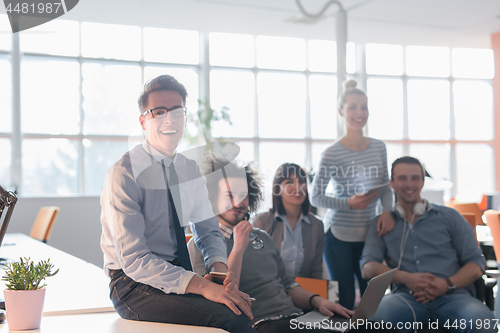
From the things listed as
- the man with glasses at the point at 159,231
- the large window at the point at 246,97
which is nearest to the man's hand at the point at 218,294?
the man with glasses at the point at 159,231

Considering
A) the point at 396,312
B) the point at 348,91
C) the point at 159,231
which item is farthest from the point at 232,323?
the point at 348,91

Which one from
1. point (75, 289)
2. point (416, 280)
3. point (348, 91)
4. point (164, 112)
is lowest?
point (416, 280)

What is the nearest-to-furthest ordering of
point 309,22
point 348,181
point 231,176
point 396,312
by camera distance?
point 231,176
point 396,312
point 348,181
point 309,22

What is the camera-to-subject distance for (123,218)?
46.4 inches

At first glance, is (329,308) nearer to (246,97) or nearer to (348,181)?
(348,181)

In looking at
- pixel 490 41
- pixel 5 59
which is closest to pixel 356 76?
pixel 490 41

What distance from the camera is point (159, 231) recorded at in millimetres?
1269

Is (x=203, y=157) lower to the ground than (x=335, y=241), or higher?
higher

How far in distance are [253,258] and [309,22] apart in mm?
Result: 6206

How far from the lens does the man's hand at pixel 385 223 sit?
235 centimetres

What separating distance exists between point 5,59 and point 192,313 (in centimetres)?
703

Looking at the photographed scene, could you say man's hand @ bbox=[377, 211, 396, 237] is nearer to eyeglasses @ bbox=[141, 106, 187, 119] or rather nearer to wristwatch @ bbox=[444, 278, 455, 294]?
wristwatch @ bbox=[444, 278, 455, 294]

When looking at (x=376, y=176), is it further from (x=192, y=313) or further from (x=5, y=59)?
(x=5, y=59)

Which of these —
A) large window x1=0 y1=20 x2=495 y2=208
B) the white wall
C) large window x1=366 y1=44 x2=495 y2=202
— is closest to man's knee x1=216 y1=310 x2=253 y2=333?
large window x1=0 y1=20 x2=495 y2=208
